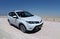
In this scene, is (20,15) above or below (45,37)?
above

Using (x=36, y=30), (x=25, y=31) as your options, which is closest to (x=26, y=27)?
(x=25, y=31)

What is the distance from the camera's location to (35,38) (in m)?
7.86

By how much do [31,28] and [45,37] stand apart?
141 centimetres

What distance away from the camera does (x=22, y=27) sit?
30.8 ft

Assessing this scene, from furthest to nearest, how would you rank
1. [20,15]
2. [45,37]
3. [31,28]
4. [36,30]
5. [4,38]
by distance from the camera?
[20,15], [36,30], [31,28], [45,37], [4,38]

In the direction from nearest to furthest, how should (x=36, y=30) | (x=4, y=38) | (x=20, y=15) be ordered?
(x=4, y=38)
(x=36, y=30)
(x=20, y=15)

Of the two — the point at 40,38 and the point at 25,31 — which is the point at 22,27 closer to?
the point at 25,31

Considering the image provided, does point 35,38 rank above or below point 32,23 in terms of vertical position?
below

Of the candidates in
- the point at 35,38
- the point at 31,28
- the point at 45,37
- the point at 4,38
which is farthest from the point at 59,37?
the point at 4,38

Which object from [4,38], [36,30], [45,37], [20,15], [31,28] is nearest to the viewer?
[4,38]

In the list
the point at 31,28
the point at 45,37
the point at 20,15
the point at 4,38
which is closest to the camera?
the point at 4,38

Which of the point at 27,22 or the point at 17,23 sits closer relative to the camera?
the point at 27,22

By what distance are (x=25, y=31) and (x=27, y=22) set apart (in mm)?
744

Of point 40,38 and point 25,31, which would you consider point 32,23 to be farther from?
point 40,38
